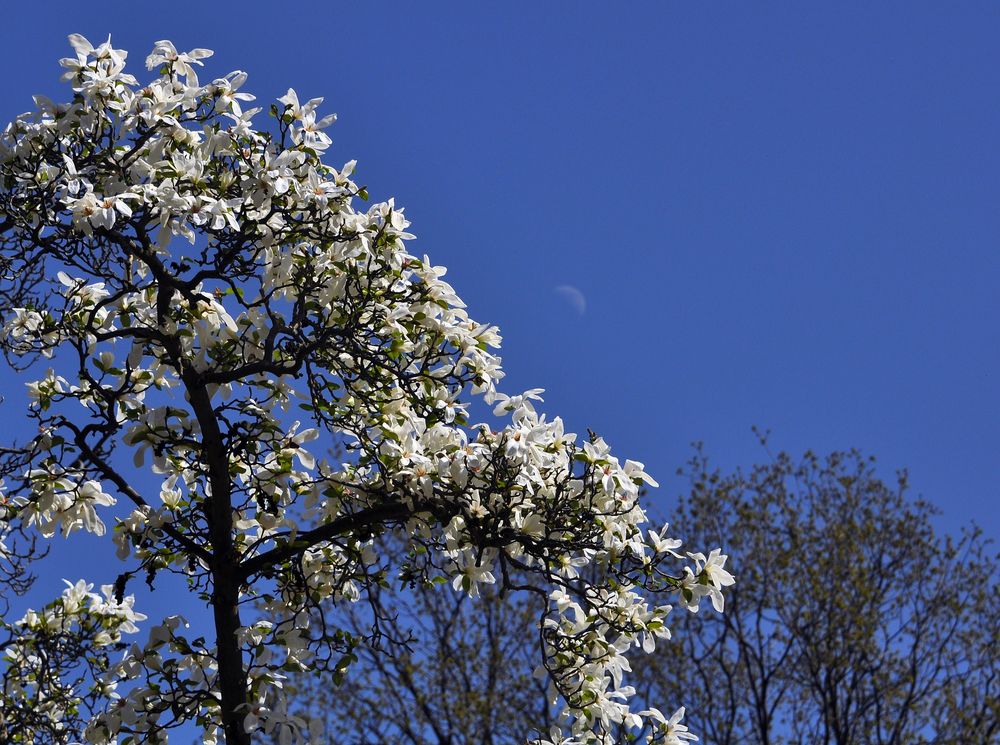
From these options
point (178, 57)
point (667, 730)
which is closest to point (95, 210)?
Result: point (178, 57)

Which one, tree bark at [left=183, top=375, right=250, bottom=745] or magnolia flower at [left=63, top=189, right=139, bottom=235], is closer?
magnolia flower at [left=63, top=189, right=139, bottom=235]

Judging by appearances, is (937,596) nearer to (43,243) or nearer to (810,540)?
(810,540)

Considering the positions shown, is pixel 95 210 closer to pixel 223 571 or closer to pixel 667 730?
pixel 223 571

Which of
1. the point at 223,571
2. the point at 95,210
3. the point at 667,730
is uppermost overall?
the point at 95,210

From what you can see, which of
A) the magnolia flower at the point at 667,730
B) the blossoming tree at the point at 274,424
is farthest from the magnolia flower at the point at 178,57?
the magnolia flower at the point at 667,730

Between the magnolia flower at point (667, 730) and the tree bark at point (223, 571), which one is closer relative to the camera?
the magnolia flower at point (667, 730)

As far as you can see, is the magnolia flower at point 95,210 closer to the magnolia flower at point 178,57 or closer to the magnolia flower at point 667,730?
the magnolia flower at point 178,57

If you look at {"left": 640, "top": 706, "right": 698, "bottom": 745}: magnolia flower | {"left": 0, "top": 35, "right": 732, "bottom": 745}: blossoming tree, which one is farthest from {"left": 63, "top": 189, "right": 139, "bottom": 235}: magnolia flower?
{"left": 640, "top": 706, "right": 698, "bottom": 745}: magnolia flower

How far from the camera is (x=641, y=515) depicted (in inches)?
216

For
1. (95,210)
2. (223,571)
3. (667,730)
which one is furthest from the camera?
(223,571)

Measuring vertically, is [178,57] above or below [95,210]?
above

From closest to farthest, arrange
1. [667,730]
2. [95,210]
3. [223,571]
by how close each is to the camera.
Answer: [95,210] < [667,730] < [223,571]

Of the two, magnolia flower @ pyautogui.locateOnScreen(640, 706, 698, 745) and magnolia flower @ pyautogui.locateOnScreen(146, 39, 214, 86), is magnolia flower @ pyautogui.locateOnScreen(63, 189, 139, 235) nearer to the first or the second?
magnolia flower @ pyautogui.locateOnScreen(146, 39, 214, 86)

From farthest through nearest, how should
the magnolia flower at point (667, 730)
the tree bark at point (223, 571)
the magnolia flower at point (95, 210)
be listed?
1. the tree bark at point (223, 571)
2. the magnolia flower at point (667, 730)
3. the magnolia flower at point (95, 210)
